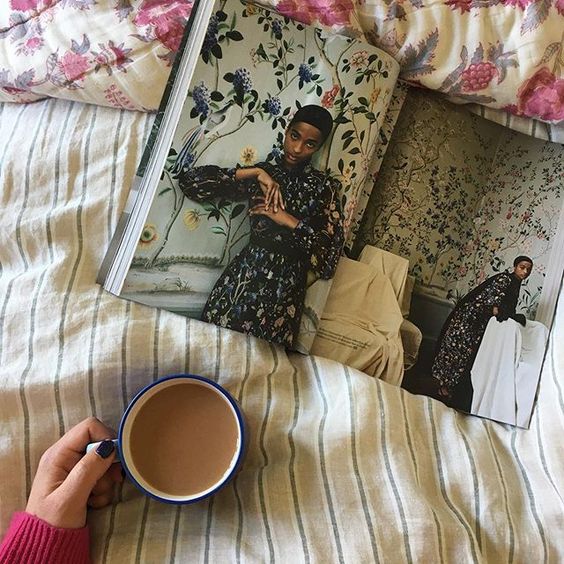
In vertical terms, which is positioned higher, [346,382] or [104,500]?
[346,382]

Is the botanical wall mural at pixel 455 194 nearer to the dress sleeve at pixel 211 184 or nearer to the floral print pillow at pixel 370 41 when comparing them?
the floral print pillow at pixel 370 41

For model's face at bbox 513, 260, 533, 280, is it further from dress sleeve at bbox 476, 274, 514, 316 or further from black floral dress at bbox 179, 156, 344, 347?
black floral dress at bbox 179, 156, 344, 347

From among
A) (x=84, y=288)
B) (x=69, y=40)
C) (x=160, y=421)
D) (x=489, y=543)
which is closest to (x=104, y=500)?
(x=160, y=421)

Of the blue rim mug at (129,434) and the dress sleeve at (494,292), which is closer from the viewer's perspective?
the blue rim mug at (129,434)

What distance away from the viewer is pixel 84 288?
0.65 m

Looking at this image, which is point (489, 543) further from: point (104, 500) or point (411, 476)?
point (104, 500)

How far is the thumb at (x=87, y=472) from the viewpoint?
578mm

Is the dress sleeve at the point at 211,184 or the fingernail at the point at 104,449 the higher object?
the dress sleeve at the point at 211,184

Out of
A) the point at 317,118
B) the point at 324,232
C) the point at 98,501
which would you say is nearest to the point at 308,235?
the point at 324,232

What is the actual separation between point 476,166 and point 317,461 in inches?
15.2

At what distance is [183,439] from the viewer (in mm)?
594

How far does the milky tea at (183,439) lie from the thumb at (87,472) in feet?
0.08

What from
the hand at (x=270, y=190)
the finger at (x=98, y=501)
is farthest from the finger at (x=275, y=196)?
the finger at (x=98, y=501)

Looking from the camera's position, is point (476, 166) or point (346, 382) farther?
point (476, 166)
